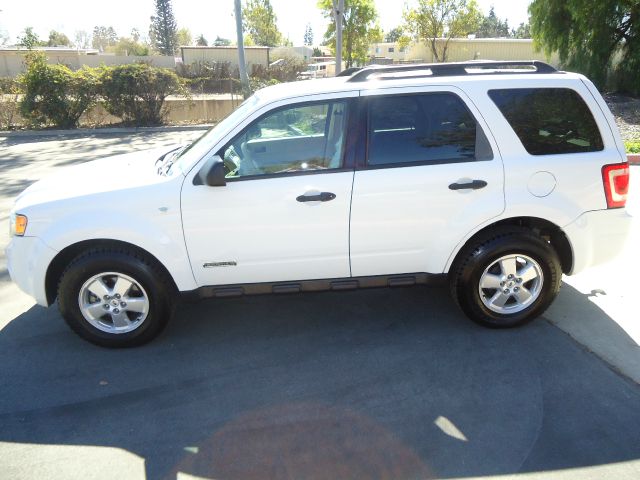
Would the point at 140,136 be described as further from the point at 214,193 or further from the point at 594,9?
the point at 594,9

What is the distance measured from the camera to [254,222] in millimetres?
3572

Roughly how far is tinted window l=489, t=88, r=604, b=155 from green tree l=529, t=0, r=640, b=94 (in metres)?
18.2

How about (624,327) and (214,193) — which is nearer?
(214,193)

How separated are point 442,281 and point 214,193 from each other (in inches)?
72.9

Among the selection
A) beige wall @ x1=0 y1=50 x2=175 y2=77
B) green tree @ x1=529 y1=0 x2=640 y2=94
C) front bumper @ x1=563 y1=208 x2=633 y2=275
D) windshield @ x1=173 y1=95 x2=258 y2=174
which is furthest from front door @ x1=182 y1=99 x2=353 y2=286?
beige wall @ x1=0 y1=50 x2=175 y2=77

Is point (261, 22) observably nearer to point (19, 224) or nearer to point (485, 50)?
point (485, 50)

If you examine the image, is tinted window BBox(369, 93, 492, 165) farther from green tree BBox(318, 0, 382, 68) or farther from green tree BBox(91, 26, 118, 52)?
Result: green tree BBox(91, 26, 118, 52)

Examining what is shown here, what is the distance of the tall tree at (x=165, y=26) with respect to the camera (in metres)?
89.3

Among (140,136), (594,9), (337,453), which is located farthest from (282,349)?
(594,9)

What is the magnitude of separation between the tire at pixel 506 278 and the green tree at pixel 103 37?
13232 centimetres

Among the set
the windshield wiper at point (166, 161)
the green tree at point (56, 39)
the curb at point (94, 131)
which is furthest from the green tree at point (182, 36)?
the windshield wiper at point (166, 161)

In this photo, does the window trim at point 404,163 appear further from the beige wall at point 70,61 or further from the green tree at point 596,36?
the beige wall at point 70,61

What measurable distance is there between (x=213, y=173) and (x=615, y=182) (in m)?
2.93

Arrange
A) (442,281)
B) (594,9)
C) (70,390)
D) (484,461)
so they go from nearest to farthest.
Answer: (484,461), (70,390), (442,281), (594,9)
